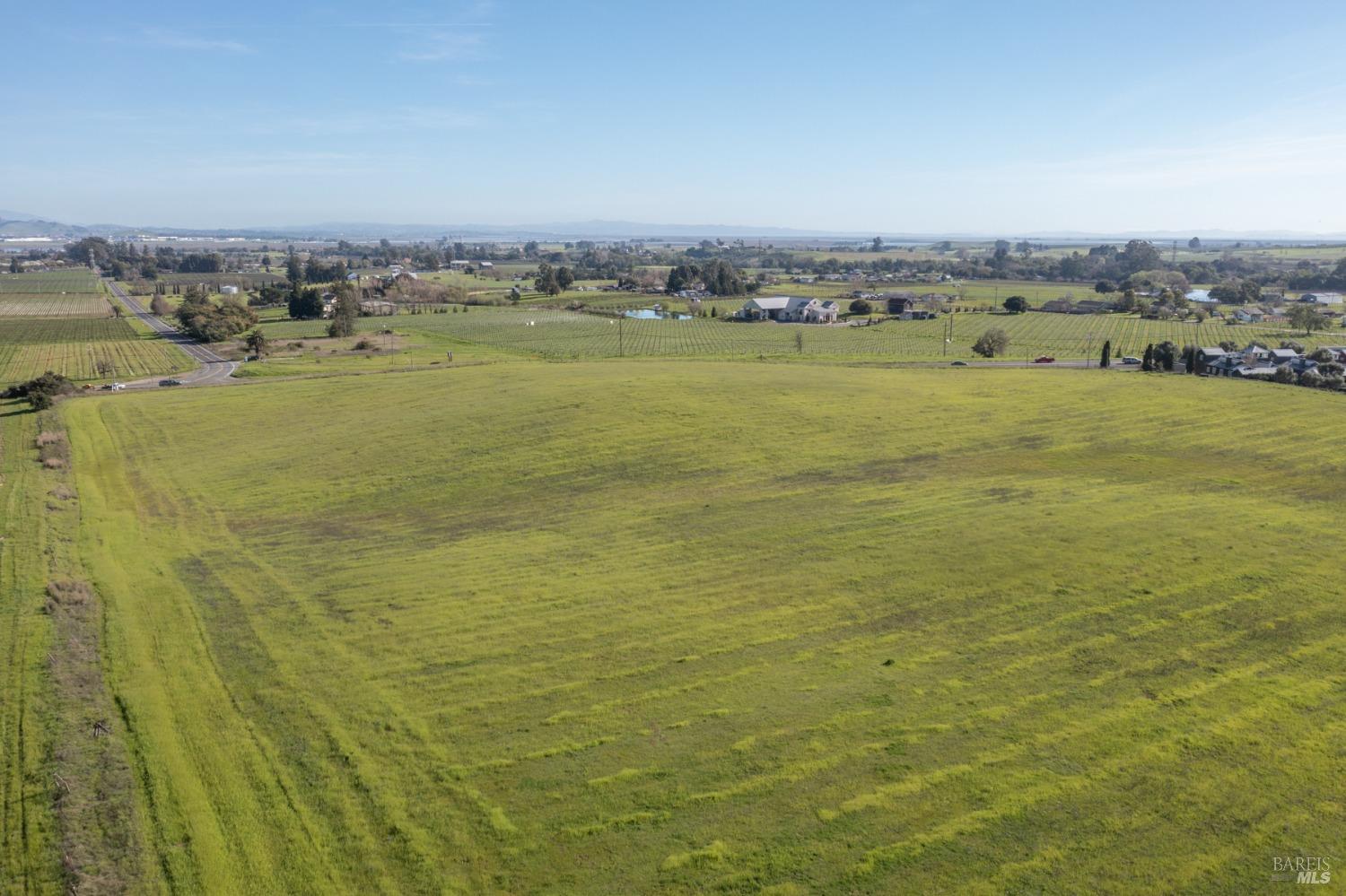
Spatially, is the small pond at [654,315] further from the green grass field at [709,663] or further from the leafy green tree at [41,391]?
the green grass field at [709,663]

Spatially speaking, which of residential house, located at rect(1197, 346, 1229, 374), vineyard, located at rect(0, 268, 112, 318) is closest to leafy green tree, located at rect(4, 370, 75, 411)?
vineyard, located at rect(0, 268, 112, 318)

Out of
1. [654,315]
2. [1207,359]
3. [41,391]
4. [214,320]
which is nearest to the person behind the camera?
[41,391]

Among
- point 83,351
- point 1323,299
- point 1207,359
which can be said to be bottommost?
point 83,351

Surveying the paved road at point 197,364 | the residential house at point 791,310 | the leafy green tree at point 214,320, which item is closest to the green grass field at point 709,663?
the paved road at point 197,364

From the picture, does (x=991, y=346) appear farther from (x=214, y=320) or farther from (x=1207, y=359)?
(x=214, y=320)

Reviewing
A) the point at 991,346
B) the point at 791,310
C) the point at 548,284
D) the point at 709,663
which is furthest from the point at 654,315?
the point at 709,663

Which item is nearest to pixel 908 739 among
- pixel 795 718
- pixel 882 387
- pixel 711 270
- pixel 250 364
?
pixel 795 718

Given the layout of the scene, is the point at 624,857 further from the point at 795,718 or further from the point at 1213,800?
the point at 1213,800
